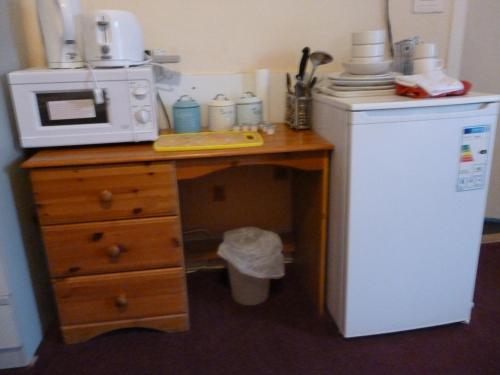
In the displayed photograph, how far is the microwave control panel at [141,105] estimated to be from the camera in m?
1.41

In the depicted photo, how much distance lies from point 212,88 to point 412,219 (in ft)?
3.43

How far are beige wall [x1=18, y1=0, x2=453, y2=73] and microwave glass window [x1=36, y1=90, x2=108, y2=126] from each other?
0.46 meters

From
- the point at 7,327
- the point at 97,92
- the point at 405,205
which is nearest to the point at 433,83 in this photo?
the point at 405,205

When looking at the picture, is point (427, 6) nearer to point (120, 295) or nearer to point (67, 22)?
point (67, 22)

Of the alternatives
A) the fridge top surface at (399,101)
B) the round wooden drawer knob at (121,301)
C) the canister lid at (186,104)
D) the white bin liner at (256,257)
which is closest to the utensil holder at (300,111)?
the fridge top surface at (399,101)

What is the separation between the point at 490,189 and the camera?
2299mm

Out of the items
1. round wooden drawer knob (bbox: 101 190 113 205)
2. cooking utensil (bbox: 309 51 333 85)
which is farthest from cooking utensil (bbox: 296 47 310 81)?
round wooden drawer knob (bbox: 101 190 113 205)

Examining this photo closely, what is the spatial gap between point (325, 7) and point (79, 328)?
5.74ft

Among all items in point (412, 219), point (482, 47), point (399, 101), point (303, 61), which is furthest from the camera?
point (482, 47)

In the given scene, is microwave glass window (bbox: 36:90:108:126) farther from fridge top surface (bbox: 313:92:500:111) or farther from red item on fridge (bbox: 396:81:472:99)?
red item on fridge (bbox: 396:81:472:99)

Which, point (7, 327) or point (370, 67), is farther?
point (370, 67)

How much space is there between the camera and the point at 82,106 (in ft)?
4.66

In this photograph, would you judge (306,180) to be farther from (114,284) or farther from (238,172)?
(114,284)

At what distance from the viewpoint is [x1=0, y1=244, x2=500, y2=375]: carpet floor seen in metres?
1.42
